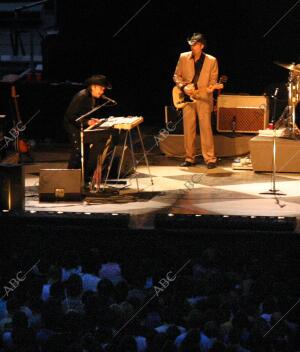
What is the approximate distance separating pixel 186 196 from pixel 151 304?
2820 millimetres

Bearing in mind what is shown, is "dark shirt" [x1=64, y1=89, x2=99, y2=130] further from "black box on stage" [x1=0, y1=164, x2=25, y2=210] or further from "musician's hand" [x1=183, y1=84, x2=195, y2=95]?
"musician's hand" [x1=183, y1=84, x2=195, y2=95]

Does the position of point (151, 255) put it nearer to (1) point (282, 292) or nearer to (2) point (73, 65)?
(1) point (282, 292)

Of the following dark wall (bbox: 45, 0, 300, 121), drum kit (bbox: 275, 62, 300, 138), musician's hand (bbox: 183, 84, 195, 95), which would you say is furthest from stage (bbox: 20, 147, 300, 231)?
dark wall (bbox: 45, 0, 300, 121)

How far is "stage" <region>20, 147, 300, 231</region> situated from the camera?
955 cm

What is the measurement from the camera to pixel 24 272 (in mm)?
8375

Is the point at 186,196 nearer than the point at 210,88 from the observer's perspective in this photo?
Yes

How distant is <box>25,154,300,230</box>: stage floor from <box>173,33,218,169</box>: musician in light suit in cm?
31

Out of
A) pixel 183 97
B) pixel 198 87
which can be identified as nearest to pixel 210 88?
pixel 198 87

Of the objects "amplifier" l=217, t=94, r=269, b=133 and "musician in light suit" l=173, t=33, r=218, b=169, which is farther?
"amplifier" l=217, t=94, r=269, b=133

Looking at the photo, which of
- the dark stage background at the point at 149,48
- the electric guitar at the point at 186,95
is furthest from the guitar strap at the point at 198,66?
the dark stage background at the point at 149,48

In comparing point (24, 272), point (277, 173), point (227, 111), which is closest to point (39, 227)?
point (24, 272)

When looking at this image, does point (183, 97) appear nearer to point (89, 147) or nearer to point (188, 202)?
point (89, 147)

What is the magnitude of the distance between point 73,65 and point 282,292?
8053 mm

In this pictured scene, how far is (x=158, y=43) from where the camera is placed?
48.9 feet
